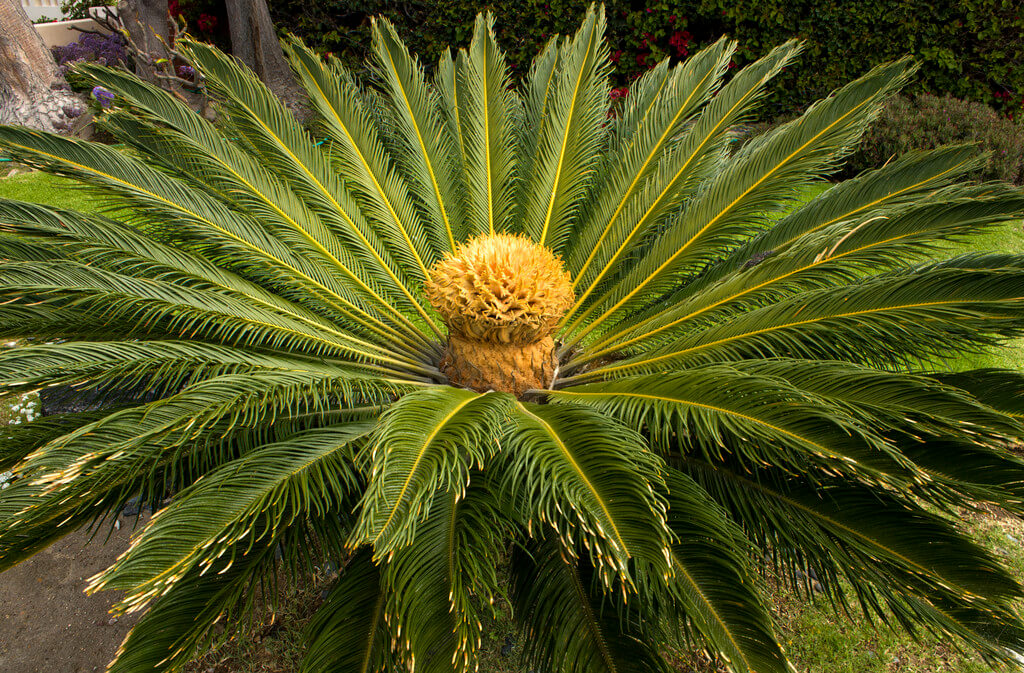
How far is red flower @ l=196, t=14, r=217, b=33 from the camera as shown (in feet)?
35.3

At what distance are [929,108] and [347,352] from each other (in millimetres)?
6935

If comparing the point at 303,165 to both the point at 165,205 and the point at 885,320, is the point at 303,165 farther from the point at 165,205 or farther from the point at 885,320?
the point at 885,320

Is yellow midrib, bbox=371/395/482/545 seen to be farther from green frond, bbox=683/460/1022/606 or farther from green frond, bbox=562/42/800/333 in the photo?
green frond, bbox=562/42/800/333

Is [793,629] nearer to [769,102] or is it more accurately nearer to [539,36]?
[769,102]

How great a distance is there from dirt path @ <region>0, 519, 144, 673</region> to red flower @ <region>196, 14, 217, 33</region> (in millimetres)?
10193

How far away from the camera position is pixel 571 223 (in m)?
3.68

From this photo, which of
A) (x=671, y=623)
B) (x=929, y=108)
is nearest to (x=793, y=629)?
(x=671, y=623)

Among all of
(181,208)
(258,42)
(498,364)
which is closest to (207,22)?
(258,42)

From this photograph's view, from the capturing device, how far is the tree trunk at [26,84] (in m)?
9.23

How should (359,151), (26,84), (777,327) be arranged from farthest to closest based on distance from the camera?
(26,84) < (359,151) < (777,327)

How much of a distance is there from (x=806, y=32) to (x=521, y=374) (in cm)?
670

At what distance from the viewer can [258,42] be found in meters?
9.20

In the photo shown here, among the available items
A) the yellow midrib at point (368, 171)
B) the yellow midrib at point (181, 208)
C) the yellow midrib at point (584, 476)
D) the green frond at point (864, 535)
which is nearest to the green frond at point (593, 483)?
the yellow midrib at point (584, 476)

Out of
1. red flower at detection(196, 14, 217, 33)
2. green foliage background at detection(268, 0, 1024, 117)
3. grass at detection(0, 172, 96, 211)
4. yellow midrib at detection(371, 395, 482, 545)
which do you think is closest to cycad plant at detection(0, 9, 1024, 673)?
yellow midrib at detection(371, 395, 482, 545)
